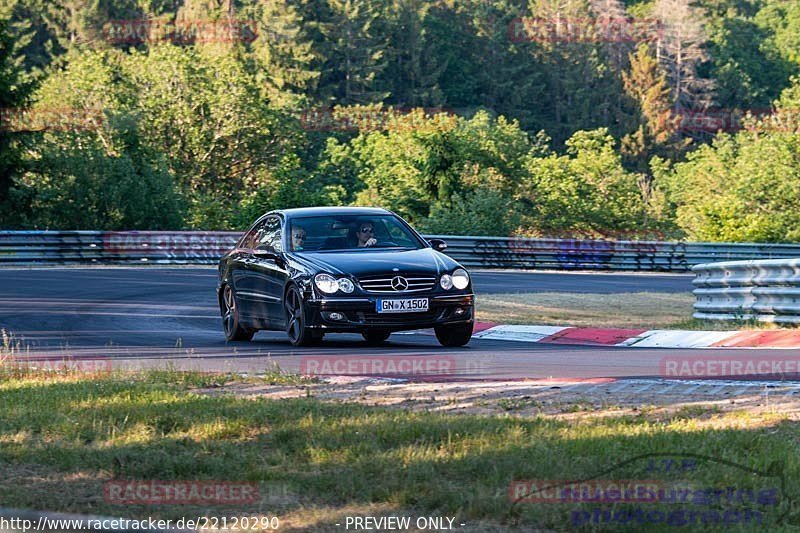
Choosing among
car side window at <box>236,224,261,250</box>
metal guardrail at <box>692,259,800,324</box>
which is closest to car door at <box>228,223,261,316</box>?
car side window at <box>236,224,261,250</box>

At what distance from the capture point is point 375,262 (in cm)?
1402

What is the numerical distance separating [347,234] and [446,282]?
1491 millimetres

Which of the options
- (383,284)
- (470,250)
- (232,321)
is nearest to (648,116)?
(470,250)

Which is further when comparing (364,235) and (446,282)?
(364,235)

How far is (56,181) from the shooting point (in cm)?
4719

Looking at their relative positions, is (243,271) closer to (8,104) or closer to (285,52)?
(8,104)

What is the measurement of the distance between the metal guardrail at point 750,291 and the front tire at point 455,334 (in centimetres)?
473

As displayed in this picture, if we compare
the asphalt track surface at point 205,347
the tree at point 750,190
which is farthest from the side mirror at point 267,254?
the tree at point 750,190

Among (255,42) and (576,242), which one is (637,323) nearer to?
(576,242)

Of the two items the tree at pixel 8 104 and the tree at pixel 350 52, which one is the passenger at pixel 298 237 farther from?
the tree at pixel 350 52

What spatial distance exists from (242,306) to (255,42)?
81080mm

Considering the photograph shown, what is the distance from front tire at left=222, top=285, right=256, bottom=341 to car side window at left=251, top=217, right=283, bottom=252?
0.69 meters

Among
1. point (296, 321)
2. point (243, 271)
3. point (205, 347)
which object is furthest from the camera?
point (243, 271)

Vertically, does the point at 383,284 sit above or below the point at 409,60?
below
